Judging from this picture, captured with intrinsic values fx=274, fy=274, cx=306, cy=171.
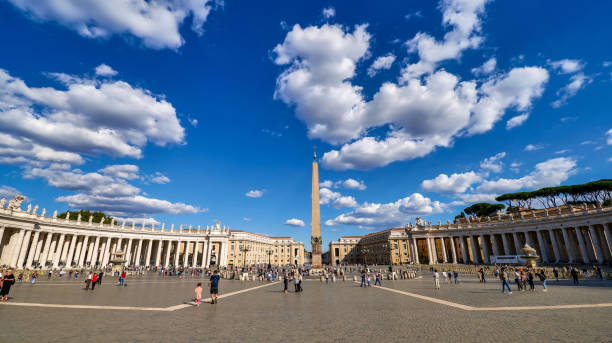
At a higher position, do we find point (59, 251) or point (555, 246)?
point (59, 251)

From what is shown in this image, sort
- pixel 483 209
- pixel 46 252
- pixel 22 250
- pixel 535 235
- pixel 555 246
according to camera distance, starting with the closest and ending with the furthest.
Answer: pixel 22 250 < pixel 555 246 < pixel 46 252 < pixel 535 235 < pixel 483 209

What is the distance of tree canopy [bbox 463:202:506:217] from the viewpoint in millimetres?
79675

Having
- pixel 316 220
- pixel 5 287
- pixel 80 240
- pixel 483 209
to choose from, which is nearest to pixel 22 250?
pixel 80 240

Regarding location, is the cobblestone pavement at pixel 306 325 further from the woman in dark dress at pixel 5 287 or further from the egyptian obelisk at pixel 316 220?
the egyptian obelisk at pixel 316 220

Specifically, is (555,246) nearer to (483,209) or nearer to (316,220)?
(483,209)

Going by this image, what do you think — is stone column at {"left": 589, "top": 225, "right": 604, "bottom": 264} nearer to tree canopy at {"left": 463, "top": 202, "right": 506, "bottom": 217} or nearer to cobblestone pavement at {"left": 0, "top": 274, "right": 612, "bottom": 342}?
tree canopy at {"left": 463, "top": 202, "right": 506, "bottom": 217}

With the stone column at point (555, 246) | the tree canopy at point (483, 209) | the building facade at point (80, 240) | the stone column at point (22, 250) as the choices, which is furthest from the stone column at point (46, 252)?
the tree canopy at point (483, 209)

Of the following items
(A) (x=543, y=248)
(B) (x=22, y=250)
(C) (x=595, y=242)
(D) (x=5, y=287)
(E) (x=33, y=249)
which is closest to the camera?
(D) (x=5, y=287)

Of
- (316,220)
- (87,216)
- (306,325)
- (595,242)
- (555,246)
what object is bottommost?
(306,325)

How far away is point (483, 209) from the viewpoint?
8400cm

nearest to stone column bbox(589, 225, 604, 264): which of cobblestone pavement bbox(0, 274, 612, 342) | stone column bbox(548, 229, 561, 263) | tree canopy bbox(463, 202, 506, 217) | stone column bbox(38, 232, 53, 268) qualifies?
stone column bbox(548, 229, 561, 263)

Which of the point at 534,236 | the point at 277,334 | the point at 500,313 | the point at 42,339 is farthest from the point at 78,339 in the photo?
the point at 534,236

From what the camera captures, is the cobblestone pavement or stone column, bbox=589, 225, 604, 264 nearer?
the cobblestone pavement

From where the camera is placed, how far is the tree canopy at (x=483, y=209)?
79675 millimetres
